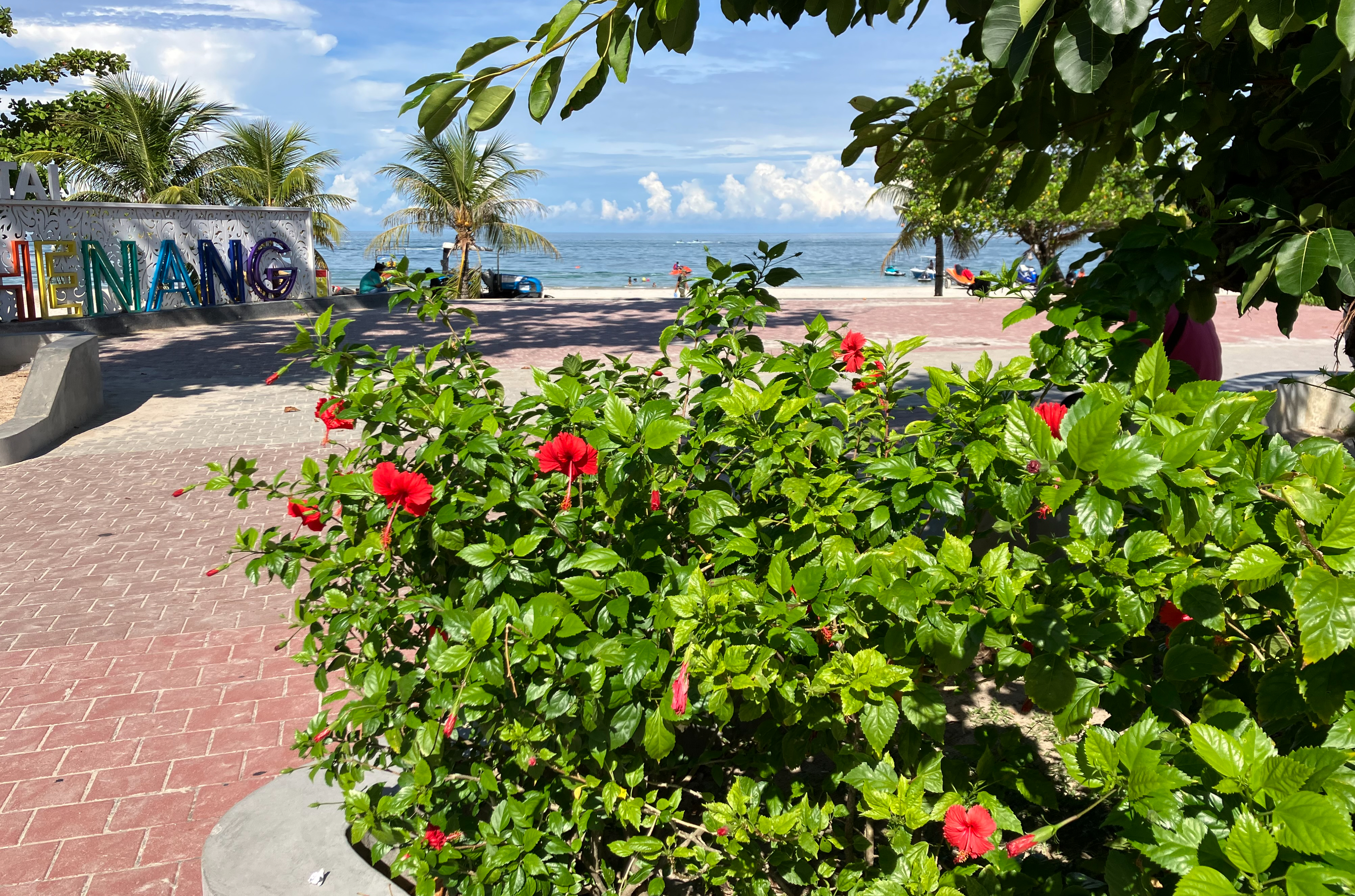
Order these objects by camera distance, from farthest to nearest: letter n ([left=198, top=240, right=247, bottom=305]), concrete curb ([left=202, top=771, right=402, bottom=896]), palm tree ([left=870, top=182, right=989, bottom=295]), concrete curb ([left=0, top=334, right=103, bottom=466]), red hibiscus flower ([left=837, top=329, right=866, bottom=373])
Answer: palm tree ([left=870, top=182, right=989, bottom=295])
letter n ([left=198, top=240, right=247, bottom=305])
concrete curb ([left=0, top=334, right=103, bottom=466])
red hibiscus flower ([left=837, top=329, right=866, bottom=373])
concrete curb ([left=202, top=771, right=402, bottom=896])

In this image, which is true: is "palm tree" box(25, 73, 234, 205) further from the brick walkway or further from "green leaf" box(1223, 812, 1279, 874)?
"green leaf" box(1223, 812, 1279, 874)

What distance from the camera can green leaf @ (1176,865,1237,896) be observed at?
1.13 meters

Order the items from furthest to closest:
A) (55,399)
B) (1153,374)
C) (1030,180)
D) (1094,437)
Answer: (55,399), (1030,180), (1153,374), (1094,437)

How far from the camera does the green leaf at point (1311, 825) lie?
3.61 feet

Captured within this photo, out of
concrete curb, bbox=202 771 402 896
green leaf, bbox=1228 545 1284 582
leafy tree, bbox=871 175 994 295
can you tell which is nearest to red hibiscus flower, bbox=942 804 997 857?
green leaf, bbox=1228 545 1284 582

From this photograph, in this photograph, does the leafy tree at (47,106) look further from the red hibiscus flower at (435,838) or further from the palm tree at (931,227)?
the red hibiscus flower at (435,838)

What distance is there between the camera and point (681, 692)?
64.3 inches

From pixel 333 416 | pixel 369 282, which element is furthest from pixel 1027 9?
pixel 369 282

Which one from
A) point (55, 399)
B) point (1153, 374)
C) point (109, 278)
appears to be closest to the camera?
point (1153, 374)

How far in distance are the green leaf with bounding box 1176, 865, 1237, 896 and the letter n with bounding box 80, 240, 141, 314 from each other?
63.9ft

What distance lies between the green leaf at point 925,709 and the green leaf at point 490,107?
138cm

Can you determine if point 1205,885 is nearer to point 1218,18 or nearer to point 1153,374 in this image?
point 1153,374

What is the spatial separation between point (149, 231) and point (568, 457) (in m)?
19.4

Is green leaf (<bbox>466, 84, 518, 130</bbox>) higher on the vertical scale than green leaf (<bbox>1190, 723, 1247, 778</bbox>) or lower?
higher
